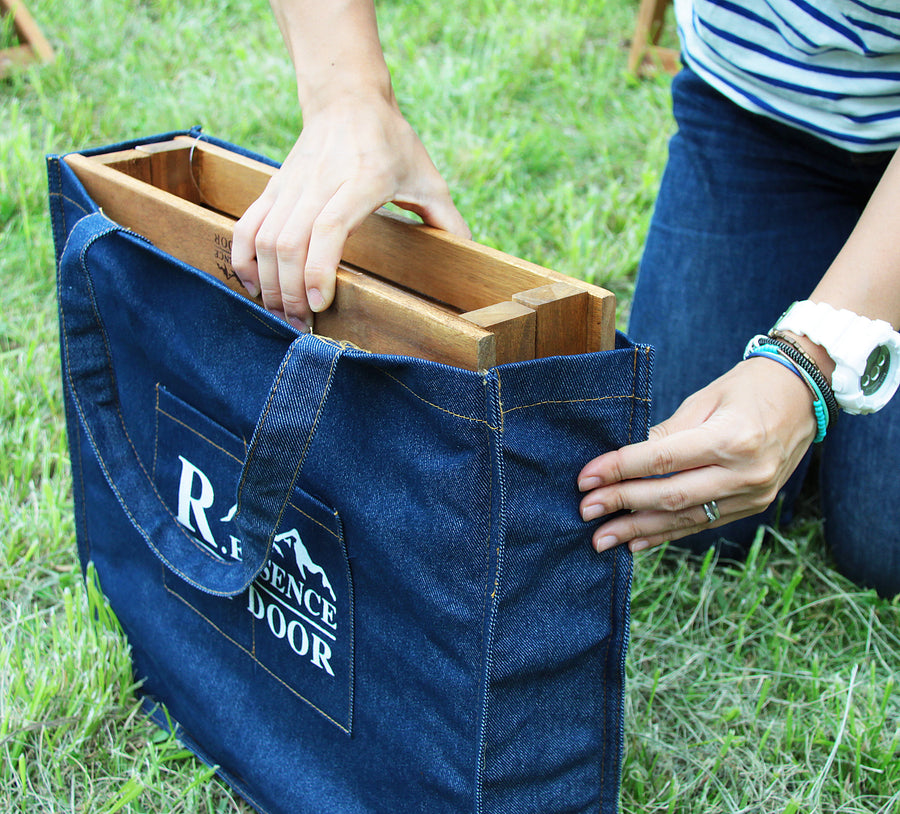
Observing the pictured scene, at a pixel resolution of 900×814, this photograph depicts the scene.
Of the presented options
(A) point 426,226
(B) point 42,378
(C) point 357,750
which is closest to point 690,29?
(A) point 426,226

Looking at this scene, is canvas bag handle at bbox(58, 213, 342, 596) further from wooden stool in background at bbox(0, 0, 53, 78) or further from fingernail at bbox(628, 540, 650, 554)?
wooden stool in background at bbox(0, 0, 53, 78)

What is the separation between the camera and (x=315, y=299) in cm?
83

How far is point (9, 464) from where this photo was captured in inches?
62.1

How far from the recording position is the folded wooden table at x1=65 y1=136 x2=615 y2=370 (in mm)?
732

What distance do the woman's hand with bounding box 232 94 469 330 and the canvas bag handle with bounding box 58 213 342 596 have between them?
0.40 feet

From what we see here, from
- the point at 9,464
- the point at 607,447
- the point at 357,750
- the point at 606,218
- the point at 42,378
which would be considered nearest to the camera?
the point at 607,447

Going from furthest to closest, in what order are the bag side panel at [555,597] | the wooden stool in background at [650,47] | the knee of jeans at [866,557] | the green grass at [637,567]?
the wooden stool in background at [650,47] → the knee of jeans at [866,557] → the green grass at [637,567] → the bag side panel at [555,597]

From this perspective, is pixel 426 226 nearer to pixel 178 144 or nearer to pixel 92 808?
pixel 178 144

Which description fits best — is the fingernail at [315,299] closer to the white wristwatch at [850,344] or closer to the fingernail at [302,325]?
the fingernail at [302,325]

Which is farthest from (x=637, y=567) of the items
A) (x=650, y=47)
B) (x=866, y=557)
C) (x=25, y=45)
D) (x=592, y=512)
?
(x=25, y=45)

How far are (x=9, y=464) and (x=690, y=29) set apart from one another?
130 cm

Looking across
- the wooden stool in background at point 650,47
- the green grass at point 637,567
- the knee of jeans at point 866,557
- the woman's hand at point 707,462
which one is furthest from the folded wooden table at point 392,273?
the wooden stool in background at point 650,47

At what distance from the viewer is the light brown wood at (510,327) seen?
0.71 meters

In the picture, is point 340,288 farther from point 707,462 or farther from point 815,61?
point 815,61
